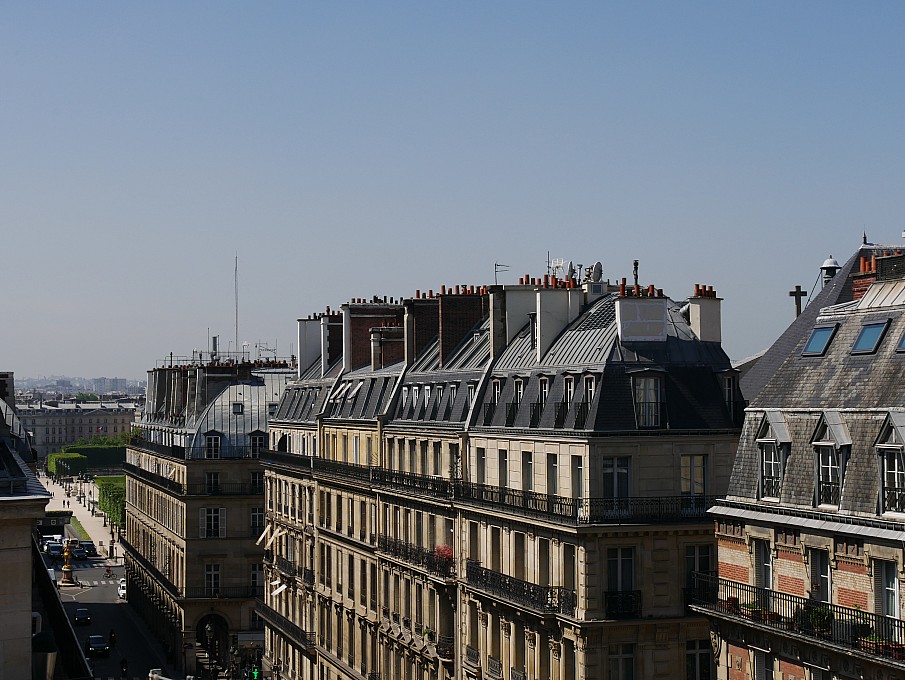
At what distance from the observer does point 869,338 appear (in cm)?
3438

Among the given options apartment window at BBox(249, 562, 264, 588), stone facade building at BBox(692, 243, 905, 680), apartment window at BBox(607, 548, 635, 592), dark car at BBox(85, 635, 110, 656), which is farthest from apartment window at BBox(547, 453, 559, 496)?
dark car at BBox(85, 635, 110, 656)

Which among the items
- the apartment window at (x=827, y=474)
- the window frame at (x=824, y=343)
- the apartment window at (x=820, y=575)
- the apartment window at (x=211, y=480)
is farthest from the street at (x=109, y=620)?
the apartment window at (x=827, y=474)

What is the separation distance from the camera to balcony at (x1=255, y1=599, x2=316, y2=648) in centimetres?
7312

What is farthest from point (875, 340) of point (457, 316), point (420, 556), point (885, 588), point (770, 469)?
point (457, 316)

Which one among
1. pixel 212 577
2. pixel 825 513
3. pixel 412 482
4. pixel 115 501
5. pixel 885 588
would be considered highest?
pixel 825 513

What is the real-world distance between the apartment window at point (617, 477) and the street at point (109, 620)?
163ft

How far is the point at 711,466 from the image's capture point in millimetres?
44969

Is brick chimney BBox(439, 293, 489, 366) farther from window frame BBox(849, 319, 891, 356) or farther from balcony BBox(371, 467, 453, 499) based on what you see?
window frame BBox(849, 319, 891, 356)

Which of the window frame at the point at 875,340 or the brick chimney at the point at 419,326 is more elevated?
the brick chimney at the point at 419,326

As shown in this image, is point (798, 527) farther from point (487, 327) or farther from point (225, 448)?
point (225, 448)

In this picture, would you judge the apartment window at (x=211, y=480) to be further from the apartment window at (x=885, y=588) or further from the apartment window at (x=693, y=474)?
the apartment window at (x=885, y=588)

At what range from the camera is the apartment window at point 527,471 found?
47.8 meters

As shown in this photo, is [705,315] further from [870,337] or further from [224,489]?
[224,489]

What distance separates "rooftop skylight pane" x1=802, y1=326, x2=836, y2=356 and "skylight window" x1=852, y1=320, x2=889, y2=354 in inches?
46.9
